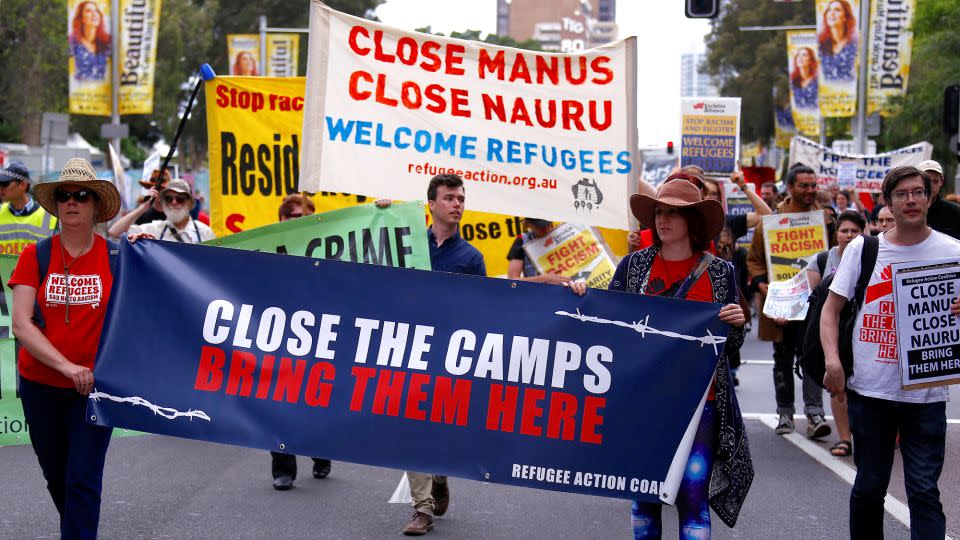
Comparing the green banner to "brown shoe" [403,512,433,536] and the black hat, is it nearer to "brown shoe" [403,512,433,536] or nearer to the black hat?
"brown shoe" [403,512,433,536]

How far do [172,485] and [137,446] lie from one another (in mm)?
1585

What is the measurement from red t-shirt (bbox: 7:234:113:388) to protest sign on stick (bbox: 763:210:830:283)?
6520 millimetres

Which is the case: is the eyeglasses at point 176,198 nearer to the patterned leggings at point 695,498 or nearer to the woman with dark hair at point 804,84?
the patterned leggings at point 695,498

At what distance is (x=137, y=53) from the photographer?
32.4 metres

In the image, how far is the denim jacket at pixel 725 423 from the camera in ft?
17.4

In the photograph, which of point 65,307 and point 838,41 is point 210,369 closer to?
point 65,307

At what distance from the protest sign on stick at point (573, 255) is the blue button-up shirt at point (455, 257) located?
315 centimetres

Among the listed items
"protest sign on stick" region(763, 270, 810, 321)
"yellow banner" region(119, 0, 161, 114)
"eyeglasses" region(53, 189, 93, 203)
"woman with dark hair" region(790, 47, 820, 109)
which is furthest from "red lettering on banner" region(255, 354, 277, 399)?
"woman with dark hair" region(790, 47, 820, 109)

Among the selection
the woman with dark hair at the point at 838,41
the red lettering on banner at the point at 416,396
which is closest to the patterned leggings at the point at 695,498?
the red lettering on banner at the point at 416,396

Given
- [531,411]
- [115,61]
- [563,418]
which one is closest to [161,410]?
[531,411]

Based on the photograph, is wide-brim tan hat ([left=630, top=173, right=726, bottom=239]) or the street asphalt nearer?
wide-brim tan hat ([left=630, top=173, right=726, bottom=239])

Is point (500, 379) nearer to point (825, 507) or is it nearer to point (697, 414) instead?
point (697, 414)

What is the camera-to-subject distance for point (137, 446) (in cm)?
982

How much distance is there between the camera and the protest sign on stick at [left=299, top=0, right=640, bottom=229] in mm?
8047
